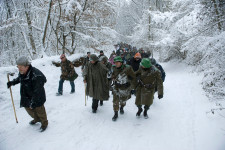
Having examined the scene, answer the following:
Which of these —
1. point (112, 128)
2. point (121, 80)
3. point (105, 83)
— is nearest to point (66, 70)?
point (105, 83)

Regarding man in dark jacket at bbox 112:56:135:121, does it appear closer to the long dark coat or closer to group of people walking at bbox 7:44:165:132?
group of people walking at bbox 7:44:165:132

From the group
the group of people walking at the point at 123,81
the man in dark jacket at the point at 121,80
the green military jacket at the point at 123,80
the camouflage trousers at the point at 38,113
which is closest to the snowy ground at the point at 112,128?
the camouflage trousers at the point at 38,113

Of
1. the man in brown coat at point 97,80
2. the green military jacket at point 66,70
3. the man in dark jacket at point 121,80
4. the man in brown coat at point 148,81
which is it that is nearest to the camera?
the man in brown coat at point 148,81

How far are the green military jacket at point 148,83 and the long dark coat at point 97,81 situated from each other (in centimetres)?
110

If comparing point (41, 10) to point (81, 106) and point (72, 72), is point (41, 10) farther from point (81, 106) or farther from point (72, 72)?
point (81, 106)

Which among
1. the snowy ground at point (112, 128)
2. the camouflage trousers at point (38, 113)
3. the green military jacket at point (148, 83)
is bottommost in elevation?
the snowy ground at point (112, 128)

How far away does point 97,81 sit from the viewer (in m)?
4.75

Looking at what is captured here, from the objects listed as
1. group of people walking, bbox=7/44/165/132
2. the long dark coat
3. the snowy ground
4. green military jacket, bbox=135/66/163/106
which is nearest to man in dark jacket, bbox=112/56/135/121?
group of people walking, bbox=7/44/165/132

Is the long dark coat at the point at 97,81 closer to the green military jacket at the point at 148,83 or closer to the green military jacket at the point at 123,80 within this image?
the green military jacket at the point at 123,80

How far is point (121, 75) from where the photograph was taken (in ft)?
14.3

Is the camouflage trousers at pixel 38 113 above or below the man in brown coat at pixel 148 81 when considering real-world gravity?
below

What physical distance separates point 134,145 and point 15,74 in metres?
6.32

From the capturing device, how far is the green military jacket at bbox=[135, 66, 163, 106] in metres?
4.26

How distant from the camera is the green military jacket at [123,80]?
Answer: 4.37m
